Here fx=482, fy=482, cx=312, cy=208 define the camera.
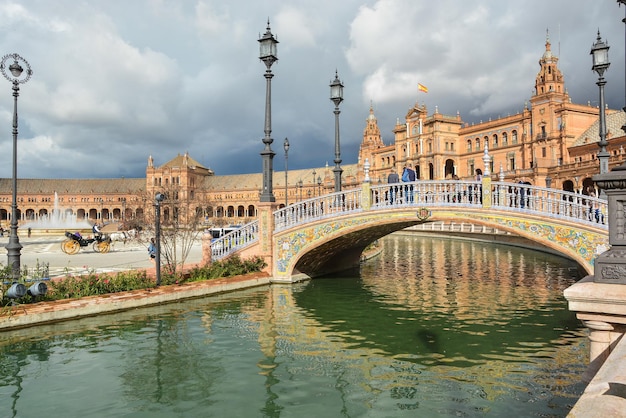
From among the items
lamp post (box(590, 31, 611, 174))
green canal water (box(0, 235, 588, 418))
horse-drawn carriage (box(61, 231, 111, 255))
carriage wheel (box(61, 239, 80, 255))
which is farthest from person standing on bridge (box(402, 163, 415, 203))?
carriage wheel (box(61, 239, 80, 255))

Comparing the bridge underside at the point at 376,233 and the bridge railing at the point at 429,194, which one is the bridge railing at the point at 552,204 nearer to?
the bridge underside at the point at 376,233

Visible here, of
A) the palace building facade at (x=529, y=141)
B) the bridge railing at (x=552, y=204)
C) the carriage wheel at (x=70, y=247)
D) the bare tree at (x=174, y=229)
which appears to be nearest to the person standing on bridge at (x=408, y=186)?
the bridge railing at (x=552, y=204)

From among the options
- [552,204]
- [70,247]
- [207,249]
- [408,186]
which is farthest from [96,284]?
[70,247]

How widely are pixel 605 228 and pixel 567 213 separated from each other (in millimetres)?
1093

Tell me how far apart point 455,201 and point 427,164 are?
69.3 m

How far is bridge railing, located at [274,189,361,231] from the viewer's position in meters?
17.9

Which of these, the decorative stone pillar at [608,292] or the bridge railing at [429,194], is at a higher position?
the bridge railing at [429,194]

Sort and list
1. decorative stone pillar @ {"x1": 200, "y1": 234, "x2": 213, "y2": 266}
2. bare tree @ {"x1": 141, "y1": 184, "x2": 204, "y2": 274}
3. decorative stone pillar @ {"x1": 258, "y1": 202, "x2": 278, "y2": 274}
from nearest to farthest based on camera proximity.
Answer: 1. bare tree @ {"x1": 141, "y1": 184, "x2": 204, "y2": 274}
2. decorative stone pillar @ {"x1": 200, "y1": 234, "x2": 213, "y2": 266}
3. decorative stone pillar @ {"x1": 258, "y1": 202, "x2": 278, "y2": 274}

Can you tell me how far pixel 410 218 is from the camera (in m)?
16.5

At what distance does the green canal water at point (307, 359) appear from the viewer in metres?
7.17

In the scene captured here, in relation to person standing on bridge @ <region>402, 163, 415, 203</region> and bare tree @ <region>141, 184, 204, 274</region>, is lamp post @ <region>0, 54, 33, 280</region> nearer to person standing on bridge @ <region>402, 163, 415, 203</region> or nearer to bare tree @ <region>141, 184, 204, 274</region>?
bare tree @ <region>141, 184, 204, 274</region>

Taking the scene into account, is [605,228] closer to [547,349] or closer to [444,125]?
[547,349]

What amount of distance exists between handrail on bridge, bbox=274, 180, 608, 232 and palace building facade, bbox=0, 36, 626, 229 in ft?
21.0

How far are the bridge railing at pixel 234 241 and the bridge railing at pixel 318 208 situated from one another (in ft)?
3.76
